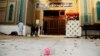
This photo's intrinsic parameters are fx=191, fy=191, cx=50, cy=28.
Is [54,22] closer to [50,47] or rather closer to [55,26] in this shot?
[55,26]

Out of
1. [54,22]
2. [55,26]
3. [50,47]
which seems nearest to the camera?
[50,47]

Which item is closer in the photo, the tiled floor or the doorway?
the tiled floor

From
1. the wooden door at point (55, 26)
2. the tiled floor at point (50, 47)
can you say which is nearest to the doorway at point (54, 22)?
the wooden door at point (55, 26)

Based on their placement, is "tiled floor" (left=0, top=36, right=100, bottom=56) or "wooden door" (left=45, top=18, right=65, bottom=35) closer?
"tiled floor" (left=0, top=36, right=100, bottom=56)

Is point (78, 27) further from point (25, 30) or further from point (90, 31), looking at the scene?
point (25, 30)

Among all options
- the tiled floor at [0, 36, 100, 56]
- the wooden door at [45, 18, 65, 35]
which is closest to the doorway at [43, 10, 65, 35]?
the wooden door at [45, 18, 65, 35]

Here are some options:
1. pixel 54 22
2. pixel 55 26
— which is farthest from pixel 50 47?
pixel 54 22

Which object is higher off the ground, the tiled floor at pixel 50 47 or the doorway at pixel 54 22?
the doorway at pixel 54 22

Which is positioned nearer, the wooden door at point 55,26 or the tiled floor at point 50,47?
the tiled floor at point 50,47

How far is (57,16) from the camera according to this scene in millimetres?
14422

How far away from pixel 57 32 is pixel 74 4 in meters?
2.38

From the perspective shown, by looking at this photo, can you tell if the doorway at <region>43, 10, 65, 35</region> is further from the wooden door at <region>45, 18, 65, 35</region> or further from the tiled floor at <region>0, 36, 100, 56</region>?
the tiled floor at <region>0, 36, 100, 56</region>

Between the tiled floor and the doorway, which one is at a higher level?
the doorway

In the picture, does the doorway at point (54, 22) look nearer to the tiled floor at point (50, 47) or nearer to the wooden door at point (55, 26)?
the wooden door at point (55, 26)
